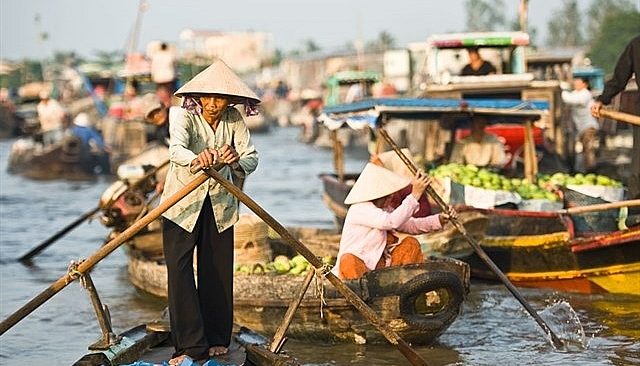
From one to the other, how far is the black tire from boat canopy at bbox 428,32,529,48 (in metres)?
6.97

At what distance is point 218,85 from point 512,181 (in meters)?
5.93

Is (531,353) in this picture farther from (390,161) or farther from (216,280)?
(216,280)

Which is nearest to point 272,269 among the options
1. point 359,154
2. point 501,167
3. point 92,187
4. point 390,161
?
point 390,161

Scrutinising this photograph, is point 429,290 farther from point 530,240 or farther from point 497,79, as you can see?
point 497,79

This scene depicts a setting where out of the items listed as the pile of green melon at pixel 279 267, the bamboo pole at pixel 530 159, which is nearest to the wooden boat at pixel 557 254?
the pile of green melon at pixel 279 267

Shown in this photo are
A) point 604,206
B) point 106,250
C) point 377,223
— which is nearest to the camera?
point 106,250

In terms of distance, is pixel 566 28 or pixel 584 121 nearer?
pixel 584 121

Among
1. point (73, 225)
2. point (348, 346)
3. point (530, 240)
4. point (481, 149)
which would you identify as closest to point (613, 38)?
point (481, 149)

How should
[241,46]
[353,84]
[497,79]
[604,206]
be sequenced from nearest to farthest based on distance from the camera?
[604,206] → [497,79] → [353,84] → [241,46]

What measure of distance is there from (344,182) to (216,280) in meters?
7.37

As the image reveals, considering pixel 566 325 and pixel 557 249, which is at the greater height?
pixel 557 249

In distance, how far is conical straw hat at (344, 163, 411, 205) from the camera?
7.21 meters

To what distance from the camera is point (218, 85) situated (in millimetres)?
5617

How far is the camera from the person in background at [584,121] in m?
16.8
